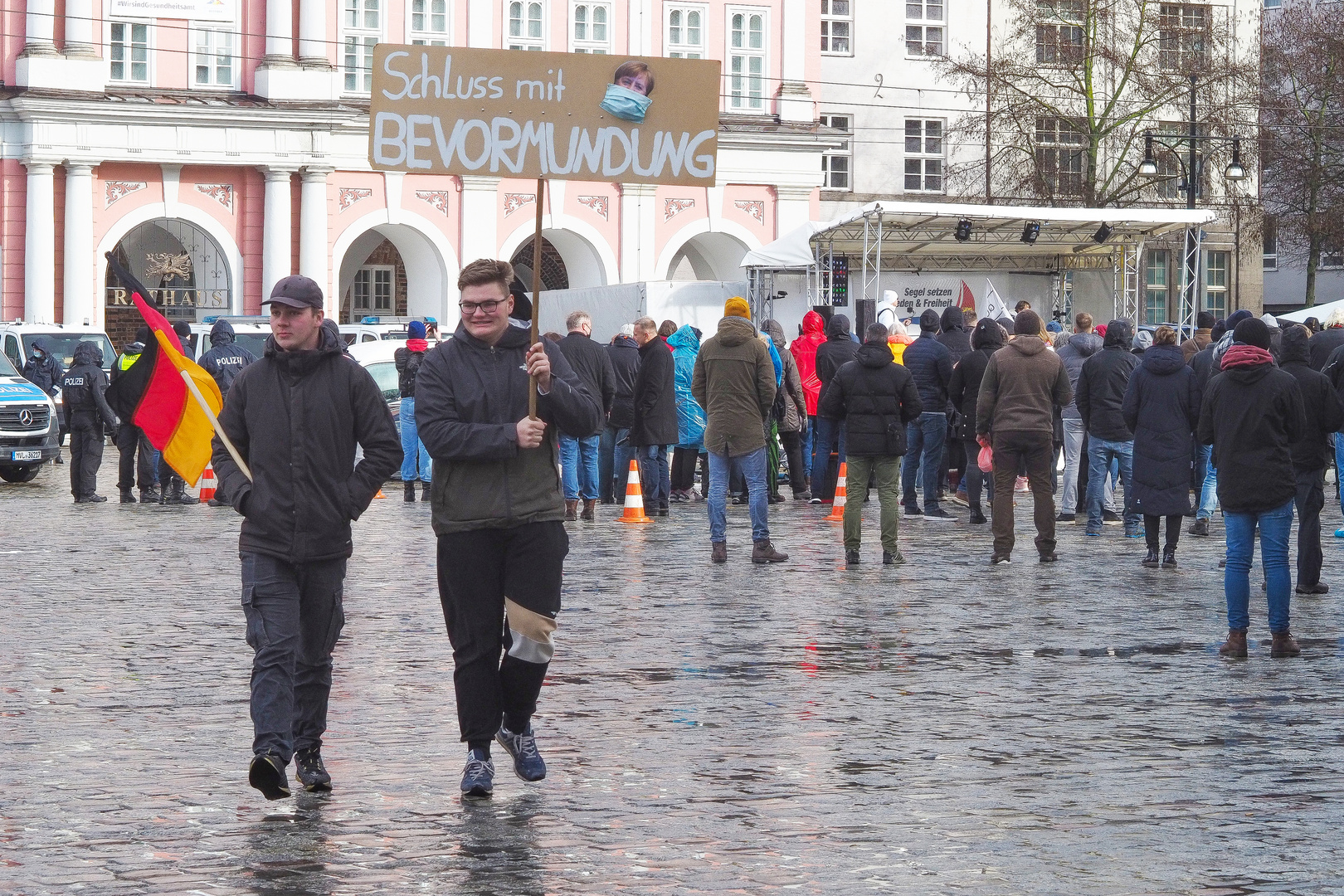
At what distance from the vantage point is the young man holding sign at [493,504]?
677 centimetres

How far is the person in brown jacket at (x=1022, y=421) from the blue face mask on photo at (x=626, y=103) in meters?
6.63

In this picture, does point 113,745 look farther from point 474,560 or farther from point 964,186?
point 964,186

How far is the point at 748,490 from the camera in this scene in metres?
14.2

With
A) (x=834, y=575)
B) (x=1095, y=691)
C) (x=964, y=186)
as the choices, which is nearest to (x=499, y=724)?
(x=1095, y=691)

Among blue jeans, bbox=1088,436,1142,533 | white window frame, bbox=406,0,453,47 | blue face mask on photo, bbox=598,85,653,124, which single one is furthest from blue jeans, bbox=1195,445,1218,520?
white window frame, bbox=406,0,453,47

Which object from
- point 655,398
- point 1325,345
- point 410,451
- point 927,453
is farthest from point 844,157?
point 1325,345

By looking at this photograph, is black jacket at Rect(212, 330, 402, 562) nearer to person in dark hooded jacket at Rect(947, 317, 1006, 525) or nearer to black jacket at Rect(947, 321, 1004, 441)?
person in dark hooded jacket at Rect(947, 317, 1006, 525)

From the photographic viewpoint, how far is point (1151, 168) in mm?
36625

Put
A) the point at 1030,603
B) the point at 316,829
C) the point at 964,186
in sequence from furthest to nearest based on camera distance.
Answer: the point at 964,186 < the point at 1030,603 < the point at 316,829

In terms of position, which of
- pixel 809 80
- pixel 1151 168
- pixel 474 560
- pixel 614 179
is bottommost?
pixel 474 560

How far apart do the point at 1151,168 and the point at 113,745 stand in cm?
3160

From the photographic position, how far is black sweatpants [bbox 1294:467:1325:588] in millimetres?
12070

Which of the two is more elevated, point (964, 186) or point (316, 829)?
point (964, 186)

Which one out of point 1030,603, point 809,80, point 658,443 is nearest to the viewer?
point 1030,603
